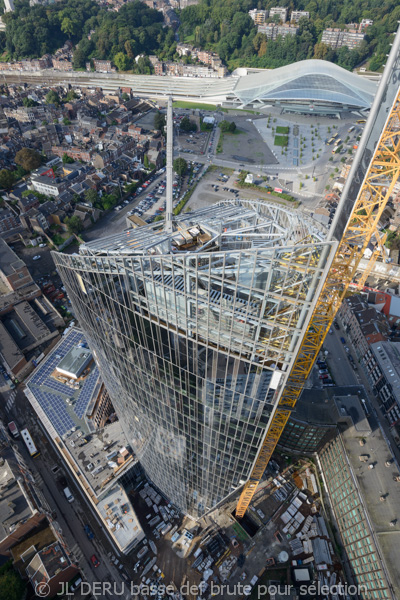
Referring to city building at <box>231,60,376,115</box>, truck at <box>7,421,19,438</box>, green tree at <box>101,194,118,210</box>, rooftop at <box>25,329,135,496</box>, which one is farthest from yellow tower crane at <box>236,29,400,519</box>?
city building at <box>231,60,376,115</box>

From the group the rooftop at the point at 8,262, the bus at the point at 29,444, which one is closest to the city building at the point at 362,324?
the bus at the point at 29,444

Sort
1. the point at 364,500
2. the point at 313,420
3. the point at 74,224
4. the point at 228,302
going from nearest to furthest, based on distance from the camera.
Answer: the point at 228,302
the point at 364,500
the point at 313,420
the point at 74,224

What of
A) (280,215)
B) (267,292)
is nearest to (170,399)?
(267,292)

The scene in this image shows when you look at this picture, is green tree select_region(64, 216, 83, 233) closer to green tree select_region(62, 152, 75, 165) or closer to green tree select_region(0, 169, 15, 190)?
green tree select_region(0, 169, 15, 190)

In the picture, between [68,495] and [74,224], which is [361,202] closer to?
[68,495]

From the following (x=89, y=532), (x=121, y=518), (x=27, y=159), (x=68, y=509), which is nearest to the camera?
(x=121, y=518)

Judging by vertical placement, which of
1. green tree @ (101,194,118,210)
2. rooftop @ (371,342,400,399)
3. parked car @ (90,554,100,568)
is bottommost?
parked car @ (90,554,100,568)

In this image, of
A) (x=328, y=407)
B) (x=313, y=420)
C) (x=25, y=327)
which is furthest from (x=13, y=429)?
(x=328, y=407)
